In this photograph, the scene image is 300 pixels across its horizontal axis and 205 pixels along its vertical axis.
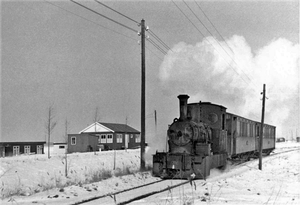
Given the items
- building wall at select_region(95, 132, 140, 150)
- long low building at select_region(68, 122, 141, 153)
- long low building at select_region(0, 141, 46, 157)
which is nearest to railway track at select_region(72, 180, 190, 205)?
long low building at select_region(0, 141, 46, 157)

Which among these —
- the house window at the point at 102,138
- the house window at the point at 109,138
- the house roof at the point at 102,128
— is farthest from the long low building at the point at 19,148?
the house window at the point at 109,138

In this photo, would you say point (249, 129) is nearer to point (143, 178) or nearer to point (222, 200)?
point (143, 178)

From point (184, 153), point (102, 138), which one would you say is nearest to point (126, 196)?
point (184, 153)

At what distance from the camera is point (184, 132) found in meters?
16.4

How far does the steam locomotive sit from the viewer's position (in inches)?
636

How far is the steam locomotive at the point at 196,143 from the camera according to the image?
16.2 meters

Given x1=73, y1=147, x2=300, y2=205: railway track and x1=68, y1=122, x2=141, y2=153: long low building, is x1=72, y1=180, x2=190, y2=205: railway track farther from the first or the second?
x1=68, y1=122, x2=141, y2=153: long low building

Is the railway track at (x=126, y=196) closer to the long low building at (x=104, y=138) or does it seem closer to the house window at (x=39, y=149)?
the long low building at (x=104, y=138)

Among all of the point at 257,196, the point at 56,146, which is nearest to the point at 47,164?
the point at 257,196

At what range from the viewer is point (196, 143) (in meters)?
16.6

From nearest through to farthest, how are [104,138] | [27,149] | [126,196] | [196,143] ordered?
[126,196], [196,143], [27,149], [104,138]

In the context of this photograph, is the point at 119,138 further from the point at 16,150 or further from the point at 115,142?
the point at 16,150

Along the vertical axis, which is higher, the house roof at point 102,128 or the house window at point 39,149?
the house roof at point 102,128

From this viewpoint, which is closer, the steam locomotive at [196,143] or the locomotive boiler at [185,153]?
the locomotive boiler at [185,153]
